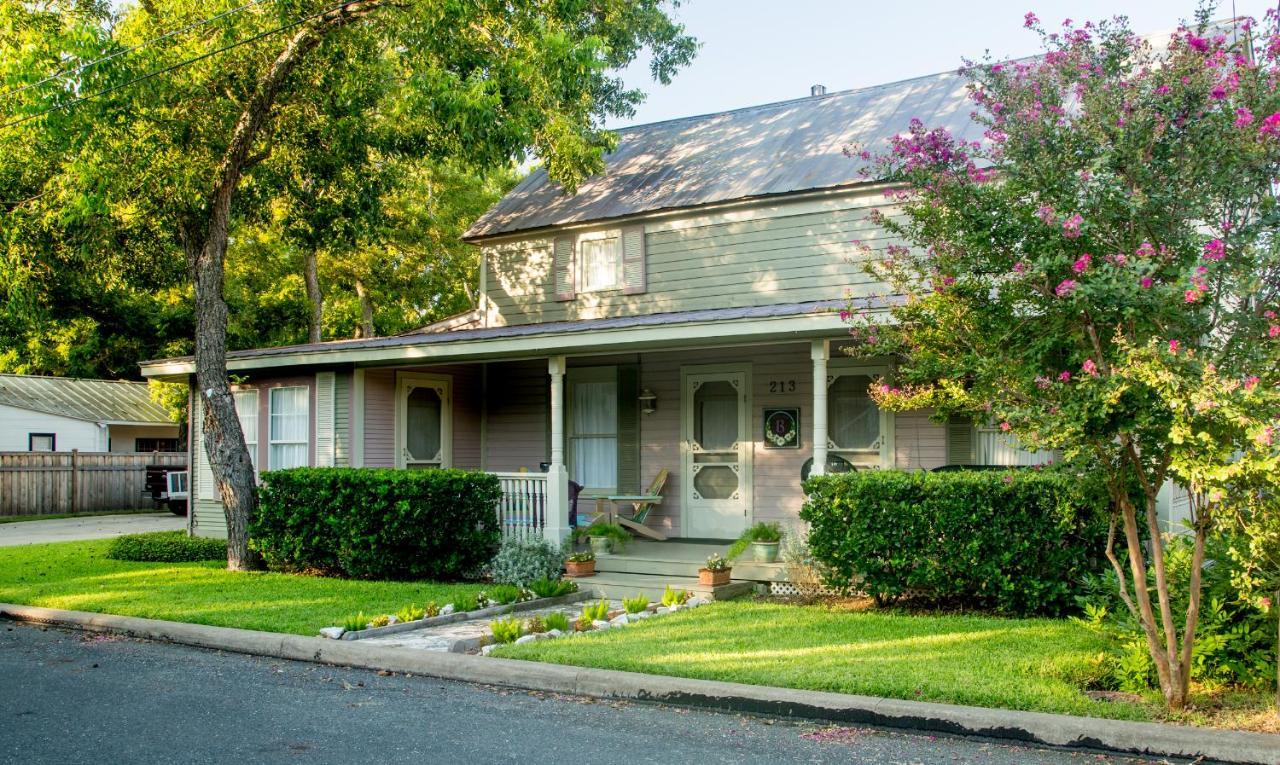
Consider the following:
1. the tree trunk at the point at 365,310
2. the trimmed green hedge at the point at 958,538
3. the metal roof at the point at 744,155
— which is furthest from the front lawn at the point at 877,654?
the tree trunk at the point at 365,310

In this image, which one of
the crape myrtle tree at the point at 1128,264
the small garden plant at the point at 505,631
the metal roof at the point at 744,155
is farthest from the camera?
the metal roof at the point at 744,155

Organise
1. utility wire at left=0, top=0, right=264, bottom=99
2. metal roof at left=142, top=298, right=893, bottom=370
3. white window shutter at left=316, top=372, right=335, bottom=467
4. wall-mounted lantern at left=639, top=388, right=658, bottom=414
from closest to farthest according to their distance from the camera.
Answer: metal roof at left=142, top=298, right=893, bottom=370 < utility wire at left=0, top=0, right=264, bottom=99 < wall-mounted lantern at left=639, top=388, right=658, bottom=414 < white window shutter at left=316, top=372, right=335, bottom=467

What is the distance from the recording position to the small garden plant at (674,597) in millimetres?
10195

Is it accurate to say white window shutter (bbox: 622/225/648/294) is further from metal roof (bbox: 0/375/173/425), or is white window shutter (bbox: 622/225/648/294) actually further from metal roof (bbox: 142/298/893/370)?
metal roof (bbox: 0/375/173/425)

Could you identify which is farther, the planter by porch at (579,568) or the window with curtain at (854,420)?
the window with curtain at (854,420)

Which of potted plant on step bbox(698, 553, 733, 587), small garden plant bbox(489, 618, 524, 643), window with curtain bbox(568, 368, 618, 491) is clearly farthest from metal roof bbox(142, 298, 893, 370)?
small garden plant bbox(489, 618, 524, 643)

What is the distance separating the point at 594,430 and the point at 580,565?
325cm

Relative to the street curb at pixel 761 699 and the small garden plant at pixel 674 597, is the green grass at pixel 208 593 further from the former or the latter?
the small garden plant at pixel 674 597

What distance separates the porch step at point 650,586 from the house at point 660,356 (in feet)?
3.48

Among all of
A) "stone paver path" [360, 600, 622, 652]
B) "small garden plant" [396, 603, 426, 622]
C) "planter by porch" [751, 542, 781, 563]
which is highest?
"planter by porch" [751, 542, 781, 563]

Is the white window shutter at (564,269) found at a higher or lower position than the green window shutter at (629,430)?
higher

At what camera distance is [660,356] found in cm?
1459

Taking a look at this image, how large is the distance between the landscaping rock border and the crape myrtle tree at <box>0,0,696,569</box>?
4721 millimetres

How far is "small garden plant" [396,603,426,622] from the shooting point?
9.42 metres
